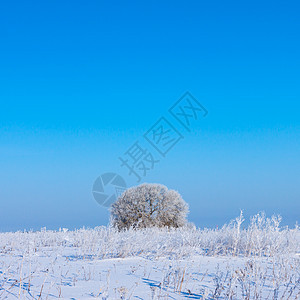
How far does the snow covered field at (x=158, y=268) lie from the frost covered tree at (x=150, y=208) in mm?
11732

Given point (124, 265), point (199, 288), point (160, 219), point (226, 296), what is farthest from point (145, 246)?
point (160, 219)

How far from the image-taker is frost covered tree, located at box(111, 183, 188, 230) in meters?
21.7

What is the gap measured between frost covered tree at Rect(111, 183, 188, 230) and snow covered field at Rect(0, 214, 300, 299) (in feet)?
38.5

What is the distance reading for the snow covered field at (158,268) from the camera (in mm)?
4164

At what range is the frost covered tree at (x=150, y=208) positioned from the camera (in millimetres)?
21672

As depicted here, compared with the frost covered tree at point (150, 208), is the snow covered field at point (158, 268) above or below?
below

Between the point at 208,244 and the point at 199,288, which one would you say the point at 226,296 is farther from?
the point at 208,244

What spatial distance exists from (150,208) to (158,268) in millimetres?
16299

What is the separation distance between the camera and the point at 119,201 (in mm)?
22594

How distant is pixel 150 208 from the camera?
22047 millimetres

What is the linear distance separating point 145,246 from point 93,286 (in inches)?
124

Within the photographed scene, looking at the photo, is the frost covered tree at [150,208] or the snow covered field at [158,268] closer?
the snow covered field at [158,268]

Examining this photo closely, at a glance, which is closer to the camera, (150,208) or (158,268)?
(158,268)

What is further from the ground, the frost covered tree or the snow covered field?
the frost covered tree
